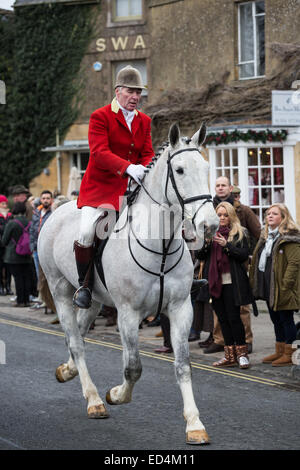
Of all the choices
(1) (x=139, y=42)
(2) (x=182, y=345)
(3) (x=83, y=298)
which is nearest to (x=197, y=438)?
(2) (x=182, y=345)

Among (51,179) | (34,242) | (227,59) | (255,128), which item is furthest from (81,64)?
(34,242)

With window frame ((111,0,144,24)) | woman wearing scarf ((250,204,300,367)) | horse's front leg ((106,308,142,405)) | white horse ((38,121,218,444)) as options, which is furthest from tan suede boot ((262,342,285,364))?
window frame ((111,0,144,24))

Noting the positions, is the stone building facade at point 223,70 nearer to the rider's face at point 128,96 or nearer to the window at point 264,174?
the window at point 264,174

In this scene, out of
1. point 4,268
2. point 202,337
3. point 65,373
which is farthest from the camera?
point 4,268

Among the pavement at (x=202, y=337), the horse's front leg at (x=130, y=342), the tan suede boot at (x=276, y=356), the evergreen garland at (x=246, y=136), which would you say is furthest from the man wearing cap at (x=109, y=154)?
the evergreen garland at (x=246, y=136)

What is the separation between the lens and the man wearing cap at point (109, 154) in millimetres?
6637

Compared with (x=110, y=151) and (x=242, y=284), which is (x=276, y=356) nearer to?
(x=242, y=284)

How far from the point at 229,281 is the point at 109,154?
3914mm

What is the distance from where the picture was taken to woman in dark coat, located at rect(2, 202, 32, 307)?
15695 millimetres

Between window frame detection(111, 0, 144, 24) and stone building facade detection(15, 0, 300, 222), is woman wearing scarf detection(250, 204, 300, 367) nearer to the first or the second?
stone building facade detection(15, 0, 300, 222)

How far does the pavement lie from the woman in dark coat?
37cm

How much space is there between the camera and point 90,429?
6652 millimetres

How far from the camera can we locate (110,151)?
6652 mm

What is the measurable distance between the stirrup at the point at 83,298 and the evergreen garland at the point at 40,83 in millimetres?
19262
